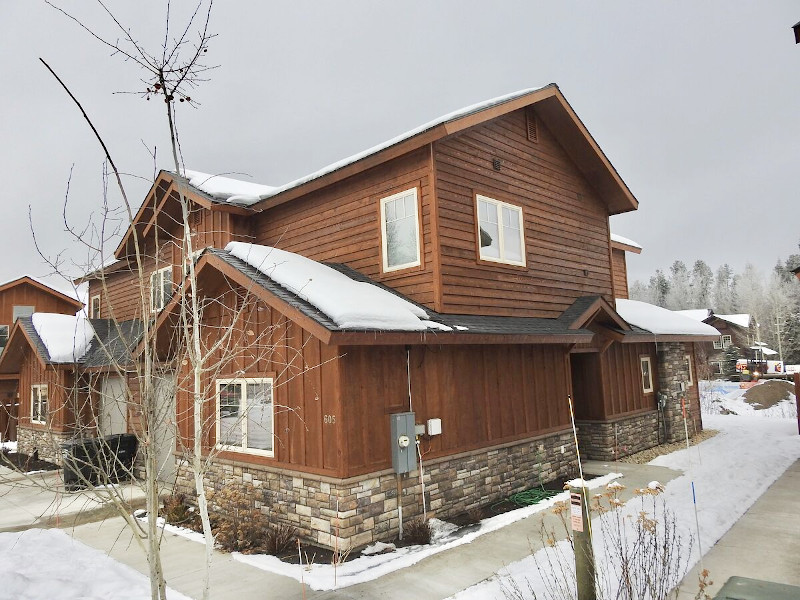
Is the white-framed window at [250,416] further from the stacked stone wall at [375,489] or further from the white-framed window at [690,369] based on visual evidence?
the white-framed window at [690,369]

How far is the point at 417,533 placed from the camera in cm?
741

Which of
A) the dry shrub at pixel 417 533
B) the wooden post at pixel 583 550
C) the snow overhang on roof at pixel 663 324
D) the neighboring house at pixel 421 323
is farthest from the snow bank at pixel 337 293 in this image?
the snow overhang on roof at pixel 663 324

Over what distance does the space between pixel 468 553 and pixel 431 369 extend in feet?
9.09

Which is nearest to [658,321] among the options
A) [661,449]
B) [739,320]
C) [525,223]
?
[661,449]

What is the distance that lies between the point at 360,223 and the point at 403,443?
4.65 meters

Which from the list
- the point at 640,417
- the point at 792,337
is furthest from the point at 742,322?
the point at 640,417

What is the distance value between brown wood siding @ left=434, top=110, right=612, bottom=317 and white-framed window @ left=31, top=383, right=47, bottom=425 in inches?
572

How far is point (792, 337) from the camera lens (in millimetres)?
44938

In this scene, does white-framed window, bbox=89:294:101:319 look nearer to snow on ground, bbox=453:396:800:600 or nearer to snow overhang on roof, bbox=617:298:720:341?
snow overhang on roof, bbox=617:298:720:341

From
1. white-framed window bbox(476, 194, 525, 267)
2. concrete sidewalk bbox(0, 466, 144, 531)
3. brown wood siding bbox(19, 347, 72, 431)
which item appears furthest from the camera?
brown wood siding bbox(19, 347, 72, 431)

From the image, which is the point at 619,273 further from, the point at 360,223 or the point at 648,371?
the point at 360,223

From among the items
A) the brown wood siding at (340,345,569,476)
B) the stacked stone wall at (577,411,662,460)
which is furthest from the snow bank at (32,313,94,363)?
the stacked stone wall at (577,411,662,460)

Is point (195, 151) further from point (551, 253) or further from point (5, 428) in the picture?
point (5, 428)

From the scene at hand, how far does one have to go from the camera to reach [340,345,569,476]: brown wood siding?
7.44m
